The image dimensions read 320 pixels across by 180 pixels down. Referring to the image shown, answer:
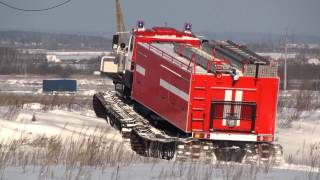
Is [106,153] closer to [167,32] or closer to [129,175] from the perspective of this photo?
[129,175]

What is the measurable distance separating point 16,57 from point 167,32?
121696mm

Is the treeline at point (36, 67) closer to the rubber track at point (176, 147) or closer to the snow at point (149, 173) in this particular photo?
the rubber track at point (176, 147)

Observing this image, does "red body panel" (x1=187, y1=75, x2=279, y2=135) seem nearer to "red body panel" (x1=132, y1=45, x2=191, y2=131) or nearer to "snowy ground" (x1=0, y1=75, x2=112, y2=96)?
"red body panel" (x1=132, y1=45, x2=191, y2=131)

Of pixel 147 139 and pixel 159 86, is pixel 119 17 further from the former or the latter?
pixel 147 139

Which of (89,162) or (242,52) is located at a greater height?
(242,52)

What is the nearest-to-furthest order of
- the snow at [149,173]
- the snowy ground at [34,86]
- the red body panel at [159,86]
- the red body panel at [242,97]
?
the snow at [149,173] → the red body panel at [242,97] → the red body panel at [159,86] → the snowy ground at [34,86]

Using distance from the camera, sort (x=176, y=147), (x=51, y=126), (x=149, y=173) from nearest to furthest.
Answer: (x=149, y=173), (x=176, y=147), (x=51, y=126)

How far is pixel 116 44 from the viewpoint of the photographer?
27328 mm

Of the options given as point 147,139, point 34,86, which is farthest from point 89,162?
point 34,86

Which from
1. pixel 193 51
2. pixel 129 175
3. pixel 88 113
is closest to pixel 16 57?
pixel 88 113

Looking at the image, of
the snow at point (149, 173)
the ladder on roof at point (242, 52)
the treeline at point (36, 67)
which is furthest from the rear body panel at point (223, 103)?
the treeline at point (36, 67)

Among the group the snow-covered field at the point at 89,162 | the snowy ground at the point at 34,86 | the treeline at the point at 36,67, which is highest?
the snow-covered field at the point at 89,162

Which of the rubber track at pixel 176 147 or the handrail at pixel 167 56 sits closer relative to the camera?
the rubber track at pixel 176 147

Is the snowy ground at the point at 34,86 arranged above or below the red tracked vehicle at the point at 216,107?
below
